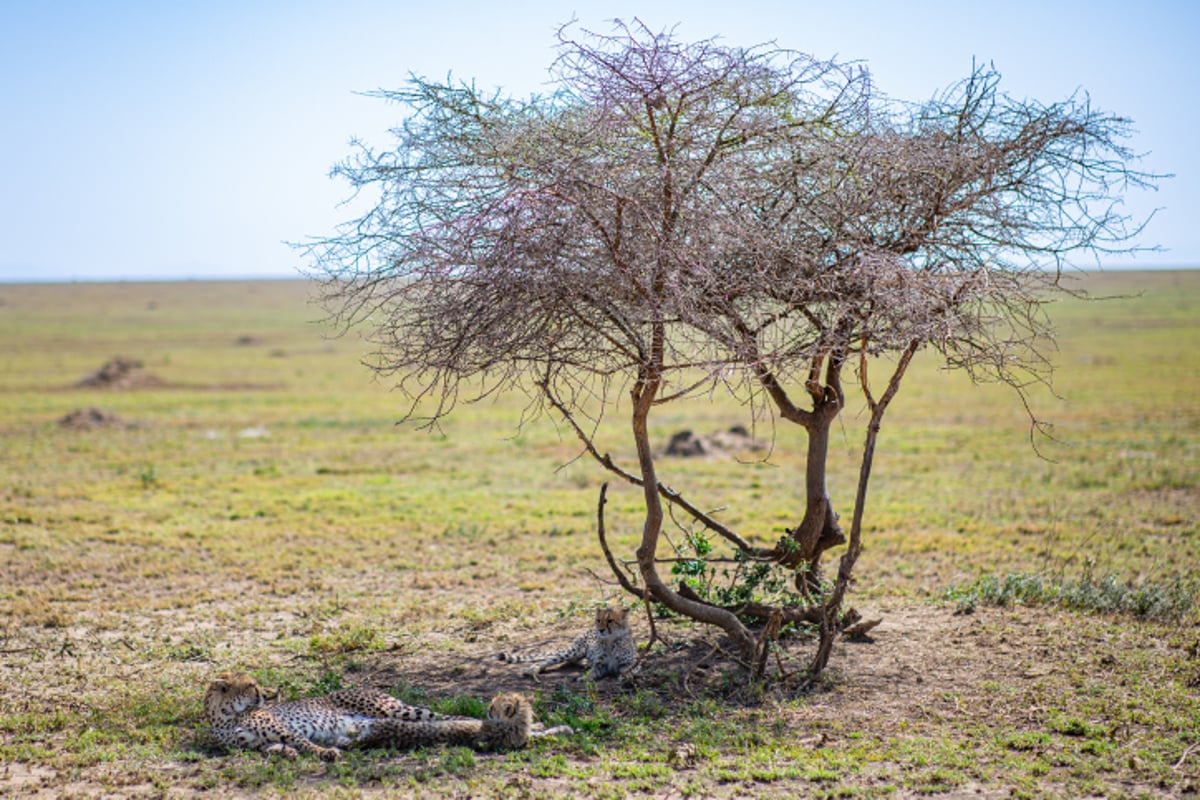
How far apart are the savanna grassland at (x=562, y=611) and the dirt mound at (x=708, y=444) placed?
2.35ft

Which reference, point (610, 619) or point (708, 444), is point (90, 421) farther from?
point (610, 619)

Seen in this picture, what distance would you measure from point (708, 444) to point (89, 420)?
1495 centimetres

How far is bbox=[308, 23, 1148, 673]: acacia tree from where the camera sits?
6.67 m

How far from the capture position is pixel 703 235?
6648 millimetres

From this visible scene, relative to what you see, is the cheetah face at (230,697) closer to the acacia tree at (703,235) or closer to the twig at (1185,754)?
the acacia tree at (703,235)

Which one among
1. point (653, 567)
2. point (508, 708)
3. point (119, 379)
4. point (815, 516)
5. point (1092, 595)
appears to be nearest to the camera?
point (508, 708)

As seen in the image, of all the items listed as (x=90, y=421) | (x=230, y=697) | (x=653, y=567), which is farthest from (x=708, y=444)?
(x=230, y=697)

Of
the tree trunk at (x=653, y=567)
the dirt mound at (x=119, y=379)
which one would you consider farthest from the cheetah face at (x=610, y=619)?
the dirt mound at (x=119, y=379)

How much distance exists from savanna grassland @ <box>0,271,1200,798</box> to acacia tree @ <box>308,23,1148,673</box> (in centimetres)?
110

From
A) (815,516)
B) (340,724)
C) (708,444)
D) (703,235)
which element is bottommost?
(708,444)

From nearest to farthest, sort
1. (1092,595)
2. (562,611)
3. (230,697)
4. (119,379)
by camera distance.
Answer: (230,697), (1092,595), (562,611), (119,379)

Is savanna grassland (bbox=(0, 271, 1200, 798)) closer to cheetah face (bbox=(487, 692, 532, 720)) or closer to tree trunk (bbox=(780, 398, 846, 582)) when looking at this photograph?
cheetah face (bbox=(487, 692, 532, 720))

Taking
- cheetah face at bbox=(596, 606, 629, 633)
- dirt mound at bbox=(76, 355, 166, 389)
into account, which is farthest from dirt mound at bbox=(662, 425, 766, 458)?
dirt mound at bbox=(76, 355, 166, 389)

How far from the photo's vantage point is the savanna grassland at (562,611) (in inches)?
238
